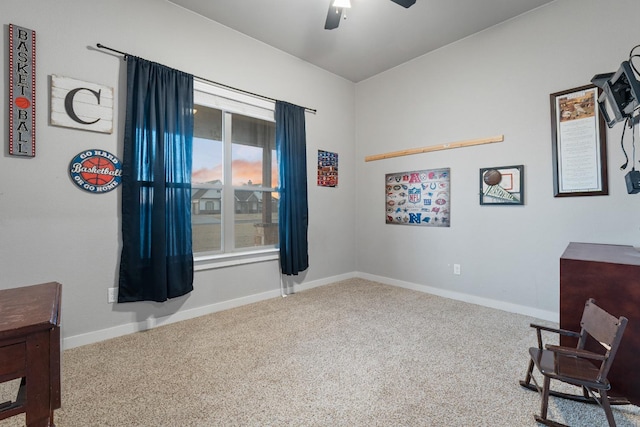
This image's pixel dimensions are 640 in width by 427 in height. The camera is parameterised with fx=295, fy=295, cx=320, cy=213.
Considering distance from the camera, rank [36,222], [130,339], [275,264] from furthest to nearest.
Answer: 1. [275,264]
2. [130,339]
3. [36,222]

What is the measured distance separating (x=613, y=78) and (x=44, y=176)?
3943 millimetres

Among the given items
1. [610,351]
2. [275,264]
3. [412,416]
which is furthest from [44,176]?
[610,351]

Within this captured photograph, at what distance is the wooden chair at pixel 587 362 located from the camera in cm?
133

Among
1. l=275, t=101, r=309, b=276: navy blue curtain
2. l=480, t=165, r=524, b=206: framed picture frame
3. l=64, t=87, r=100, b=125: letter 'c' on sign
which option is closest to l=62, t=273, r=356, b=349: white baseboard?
l=275, t=101, r=309, b=276: navy blue curtain

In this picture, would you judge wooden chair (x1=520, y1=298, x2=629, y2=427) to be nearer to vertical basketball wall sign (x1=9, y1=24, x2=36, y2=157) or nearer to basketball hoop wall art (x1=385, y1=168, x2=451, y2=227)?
basketball hoop wall art (x1=385, y1=168, x2=451, y2=227)

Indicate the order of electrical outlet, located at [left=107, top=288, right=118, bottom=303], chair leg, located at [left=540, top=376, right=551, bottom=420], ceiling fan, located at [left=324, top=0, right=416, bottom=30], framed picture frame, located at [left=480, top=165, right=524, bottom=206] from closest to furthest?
chair leg, located at [left=540, top=376, right=551, bottom=420]
ceiling fan, located at [left=324, top=0, right=416, bottom=30]
electrical outlet, located at [left=107, top=288, right=118, bottom=303]
framed picture frame, located at [left=480, top=165, right=524, bottom=206]

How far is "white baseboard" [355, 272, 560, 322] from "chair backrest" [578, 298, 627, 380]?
4.53ft

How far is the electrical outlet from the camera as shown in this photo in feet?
8.20

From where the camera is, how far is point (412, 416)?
61.0 inches

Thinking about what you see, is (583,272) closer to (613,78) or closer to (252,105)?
(613,78)

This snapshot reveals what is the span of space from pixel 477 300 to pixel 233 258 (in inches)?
110

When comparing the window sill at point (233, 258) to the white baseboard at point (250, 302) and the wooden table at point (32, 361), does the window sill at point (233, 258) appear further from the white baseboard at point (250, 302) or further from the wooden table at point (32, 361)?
the wooden table at point (32, 361)

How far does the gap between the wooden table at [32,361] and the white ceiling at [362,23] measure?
299 centimetres

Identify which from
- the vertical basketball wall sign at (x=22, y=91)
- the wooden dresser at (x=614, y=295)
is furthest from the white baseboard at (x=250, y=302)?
the vertical basketball wall sign at (x=22, y=91)
